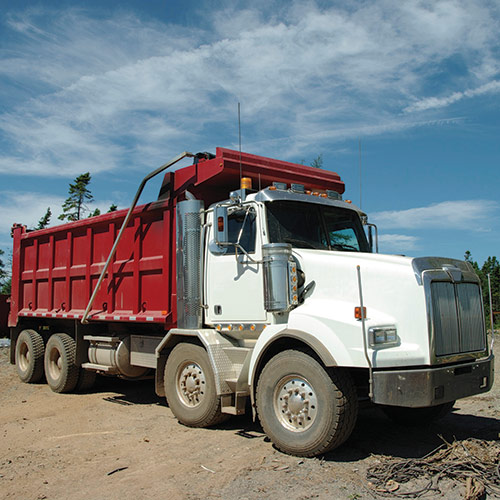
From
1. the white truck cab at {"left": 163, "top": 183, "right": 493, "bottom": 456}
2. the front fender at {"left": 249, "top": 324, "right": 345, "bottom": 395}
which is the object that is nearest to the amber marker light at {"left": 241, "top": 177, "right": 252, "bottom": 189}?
the white truck cab at {"left": 163, "top": 183, "right": 493, "bottom": 456}

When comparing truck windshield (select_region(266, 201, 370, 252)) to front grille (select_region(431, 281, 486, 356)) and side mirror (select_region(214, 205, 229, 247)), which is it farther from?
front grille (select_region(431, 281, 486, 356))

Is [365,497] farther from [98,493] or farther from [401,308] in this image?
[98,493]

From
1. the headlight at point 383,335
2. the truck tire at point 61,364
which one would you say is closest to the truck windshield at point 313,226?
the headlight at point 383,335

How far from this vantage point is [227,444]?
603 cm

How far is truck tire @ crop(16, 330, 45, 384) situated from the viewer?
10.6m

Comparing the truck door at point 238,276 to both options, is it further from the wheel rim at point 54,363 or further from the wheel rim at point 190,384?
the wheel rim at point 54,363

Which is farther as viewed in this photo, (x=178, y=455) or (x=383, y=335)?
(x=178, y=455)

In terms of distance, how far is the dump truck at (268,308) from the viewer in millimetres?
5152

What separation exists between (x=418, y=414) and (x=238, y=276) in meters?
2.72

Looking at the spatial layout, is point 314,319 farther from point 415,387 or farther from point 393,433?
point 393,433

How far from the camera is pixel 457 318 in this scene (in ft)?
17.7

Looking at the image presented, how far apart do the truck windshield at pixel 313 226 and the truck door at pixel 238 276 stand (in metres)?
0.24

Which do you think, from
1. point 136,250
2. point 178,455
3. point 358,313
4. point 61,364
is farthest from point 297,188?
point 61,364

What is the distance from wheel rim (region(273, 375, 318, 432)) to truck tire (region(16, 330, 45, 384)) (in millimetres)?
6628
